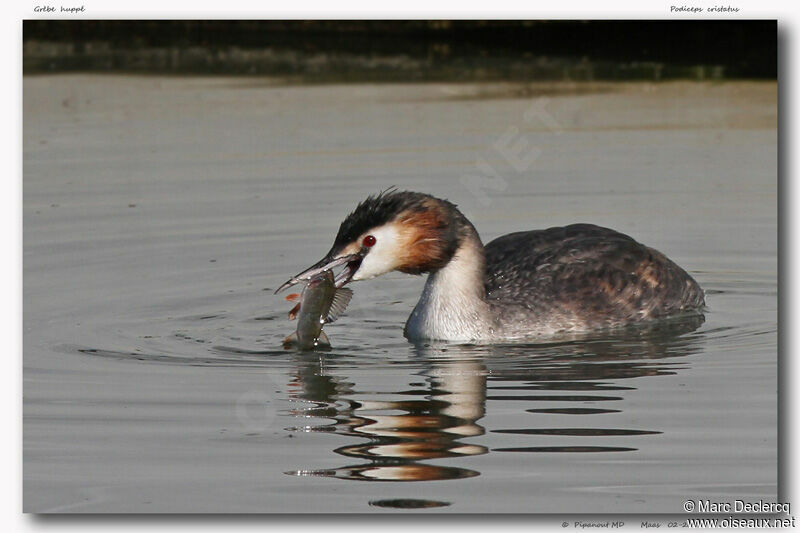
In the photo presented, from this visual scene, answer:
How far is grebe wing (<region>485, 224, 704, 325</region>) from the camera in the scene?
10219 mm

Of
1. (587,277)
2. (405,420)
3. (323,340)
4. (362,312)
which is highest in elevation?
(587,277)

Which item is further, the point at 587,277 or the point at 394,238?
the point at 587,277

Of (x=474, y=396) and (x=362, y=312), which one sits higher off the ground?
(x=362, y=312)

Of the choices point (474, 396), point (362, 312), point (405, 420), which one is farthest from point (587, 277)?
point (405, 420)

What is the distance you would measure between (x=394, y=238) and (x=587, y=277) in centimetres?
156

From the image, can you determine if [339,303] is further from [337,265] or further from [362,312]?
[362,312]

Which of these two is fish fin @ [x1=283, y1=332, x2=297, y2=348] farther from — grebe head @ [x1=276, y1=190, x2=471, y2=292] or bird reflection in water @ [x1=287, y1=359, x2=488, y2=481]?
grebe head @ [x1=276, y1=190, x2=471, y2=292]

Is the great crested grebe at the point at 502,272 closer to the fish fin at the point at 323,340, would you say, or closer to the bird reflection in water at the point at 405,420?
the fish fin at the point at 323,340

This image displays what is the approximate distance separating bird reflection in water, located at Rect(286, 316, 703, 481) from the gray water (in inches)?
0.9

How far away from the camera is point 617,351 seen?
9.53 metres

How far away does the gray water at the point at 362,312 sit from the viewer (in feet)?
23.0

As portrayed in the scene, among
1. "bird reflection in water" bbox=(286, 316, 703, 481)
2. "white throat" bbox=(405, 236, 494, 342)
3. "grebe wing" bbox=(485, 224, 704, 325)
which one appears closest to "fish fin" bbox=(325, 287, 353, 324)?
"bird reflection in water" bbox=(286, 316, 703, 481)

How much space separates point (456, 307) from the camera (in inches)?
389

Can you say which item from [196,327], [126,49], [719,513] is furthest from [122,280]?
[126,49]
